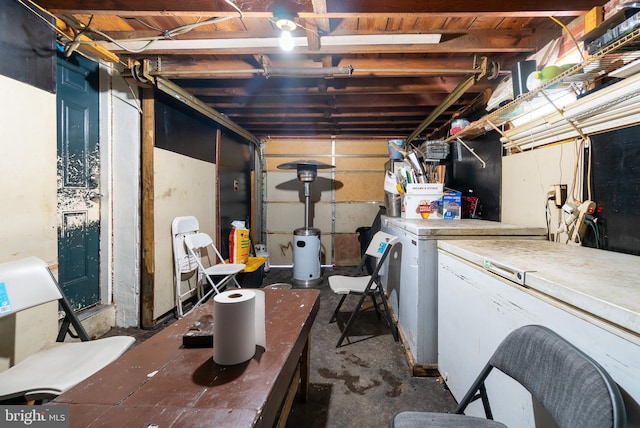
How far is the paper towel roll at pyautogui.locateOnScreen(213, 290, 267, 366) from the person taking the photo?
33.1 inches

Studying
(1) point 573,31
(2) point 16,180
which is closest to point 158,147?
(2) point 16,180

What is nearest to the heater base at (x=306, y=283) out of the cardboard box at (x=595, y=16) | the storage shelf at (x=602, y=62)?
the storage shelf at (x=602, y=62)

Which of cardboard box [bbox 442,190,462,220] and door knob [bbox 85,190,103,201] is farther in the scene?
cardboard box [bbox 442,190,462,220]

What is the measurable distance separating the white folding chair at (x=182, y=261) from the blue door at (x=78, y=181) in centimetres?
64

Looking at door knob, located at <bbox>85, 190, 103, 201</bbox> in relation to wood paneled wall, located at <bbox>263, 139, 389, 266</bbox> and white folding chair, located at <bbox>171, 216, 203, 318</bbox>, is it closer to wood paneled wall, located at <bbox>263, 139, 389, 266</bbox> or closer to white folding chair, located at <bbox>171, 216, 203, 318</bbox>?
white folding chair, located at <bbox>171, 216, 203, 318</bbox>

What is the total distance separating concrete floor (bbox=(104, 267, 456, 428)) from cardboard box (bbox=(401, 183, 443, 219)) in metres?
1.23

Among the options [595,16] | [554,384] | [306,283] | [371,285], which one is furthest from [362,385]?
[595,16]

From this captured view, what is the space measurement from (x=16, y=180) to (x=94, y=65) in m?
1.37

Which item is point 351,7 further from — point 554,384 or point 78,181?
point 78,181

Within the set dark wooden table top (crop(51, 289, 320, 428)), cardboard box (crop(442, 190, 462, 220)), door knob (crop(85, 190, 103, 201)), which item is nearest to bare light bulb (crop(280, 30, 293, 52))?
dark wooden table top (crop(51, 289, 320, 428))

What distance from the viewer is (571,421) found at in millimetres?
658

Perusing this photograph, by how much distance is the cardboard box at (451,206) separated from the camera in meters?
Result: 2.67

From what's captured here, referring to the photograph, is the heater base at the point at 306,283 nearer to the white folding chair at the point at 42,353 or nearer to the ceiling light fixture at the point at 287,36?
the white folding chair at the point at 42,353

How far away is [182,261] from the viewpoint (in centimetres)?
286
